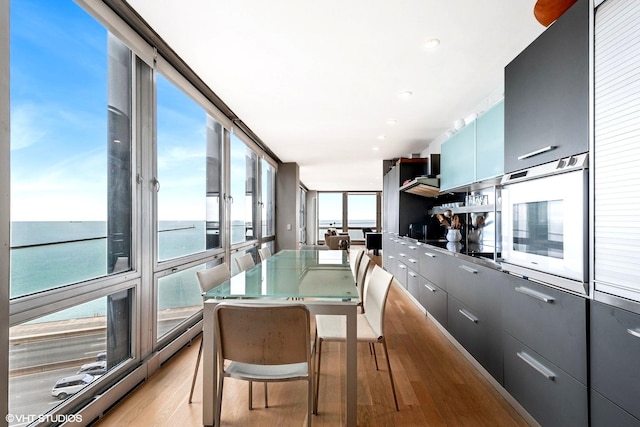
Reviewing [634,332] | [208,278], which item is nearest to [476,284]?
[634,332]

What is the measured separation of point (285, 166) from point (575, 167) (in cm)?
640

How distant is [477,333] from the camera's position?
2.36 m

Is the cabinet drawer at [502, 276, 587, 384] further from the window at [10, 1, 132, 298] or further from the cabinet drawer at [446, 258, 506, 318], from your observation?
the window at [10, 1, 132, 298]

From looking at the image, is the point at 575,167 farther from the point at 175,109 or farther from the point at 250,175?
the point at 250,175

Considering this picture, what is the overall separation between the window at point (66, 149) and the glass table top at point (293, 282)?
0.82 metres

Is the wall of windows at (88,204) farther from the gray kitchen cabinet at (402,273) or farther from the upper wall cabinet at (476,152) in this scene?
the gray kitchen cabinet at (402,273)

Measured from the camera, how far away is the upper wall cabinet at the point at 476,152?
2.65m

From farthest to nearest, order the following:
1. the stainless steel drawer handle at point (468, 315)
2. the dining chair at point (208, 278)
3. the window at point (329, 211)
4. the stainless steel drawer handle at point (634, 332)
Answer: the window at point (329, 211)
the stainless steel drawer handle at point (468, 315)
the dining chair at point (208, 278)
the stainless steel drawer handle at point (634, 332)

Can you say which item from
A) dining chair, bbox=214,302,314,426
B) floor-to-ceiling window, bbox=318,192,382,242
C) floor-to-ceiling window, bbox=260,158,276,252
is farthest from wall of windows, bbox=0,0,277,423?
floor-to-ceiling window, bbox=318,192,382,242

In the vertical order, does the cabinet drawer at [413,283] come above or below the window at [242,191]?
below

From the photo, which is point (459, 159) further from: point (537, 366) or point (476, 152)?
point (537, 366)

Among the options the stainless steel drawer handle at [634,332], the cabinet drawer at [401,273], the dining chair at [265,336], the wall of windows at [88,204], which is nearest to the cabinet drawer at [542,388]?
the stainless steel drawer handle at [634,332]

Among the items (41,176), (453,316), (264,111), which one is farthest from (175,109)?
(453,316)

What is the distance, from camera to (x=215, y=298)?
1.77 meters
